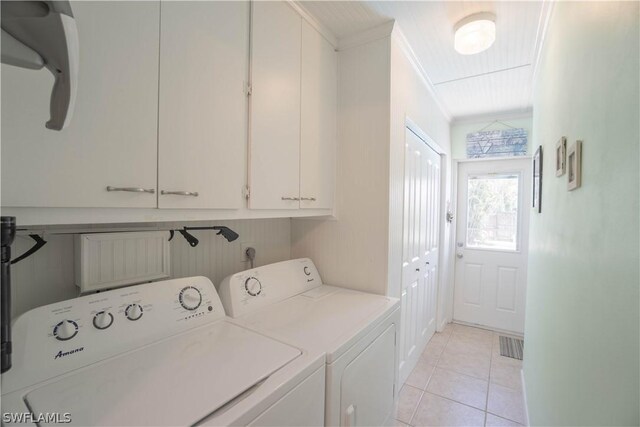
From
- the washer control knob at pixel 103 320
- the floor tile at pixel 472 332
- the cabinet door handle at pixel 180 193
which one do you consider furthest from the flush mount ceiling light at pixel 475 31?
the floor tile at pixel 472 332

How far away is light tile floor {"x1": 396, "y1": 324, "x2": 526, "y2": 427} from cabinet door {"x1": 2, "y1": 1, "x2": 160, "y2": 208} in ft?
7.23

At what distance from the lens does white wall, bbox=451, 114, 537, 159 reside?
309 cm

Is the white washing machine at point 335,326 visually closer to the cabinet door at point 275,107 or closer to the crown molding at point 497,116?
the cabinet door at point 275,107

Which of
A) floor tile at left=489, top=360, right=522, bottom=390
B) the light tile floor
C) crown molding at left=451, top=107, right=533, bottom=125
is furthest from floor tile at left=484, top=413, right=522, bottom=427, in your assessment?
crown molding at left=451, top=107, right=533, bottom=125

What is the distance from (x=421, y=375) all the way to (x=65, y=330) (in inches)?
98.0

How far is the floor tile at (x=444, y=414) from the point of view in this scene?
193cm

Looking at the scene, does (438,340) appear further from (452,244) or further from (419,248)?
(419,248)

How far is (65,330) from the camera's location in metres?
0.88

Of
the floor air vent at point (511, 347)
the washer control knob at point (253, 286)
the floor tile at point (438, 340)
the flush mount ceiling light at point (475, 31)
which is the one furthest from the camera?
the floor tile at point (438, 340)

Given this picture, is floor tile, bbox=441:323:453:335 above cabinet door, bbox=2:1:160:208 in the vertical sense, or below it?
below

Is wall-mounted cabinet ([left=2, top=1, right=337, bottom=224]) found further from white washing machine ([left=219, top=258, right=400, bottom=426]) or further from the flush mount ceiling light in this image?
the flush mount ceiling light

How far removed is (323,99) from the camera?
1.75m

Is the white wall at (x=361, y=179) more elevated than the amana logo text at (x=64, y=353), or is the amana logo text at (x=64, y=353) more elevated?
the white wall at (x=361, y=179)

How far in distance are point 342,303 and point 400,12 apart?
165cm
